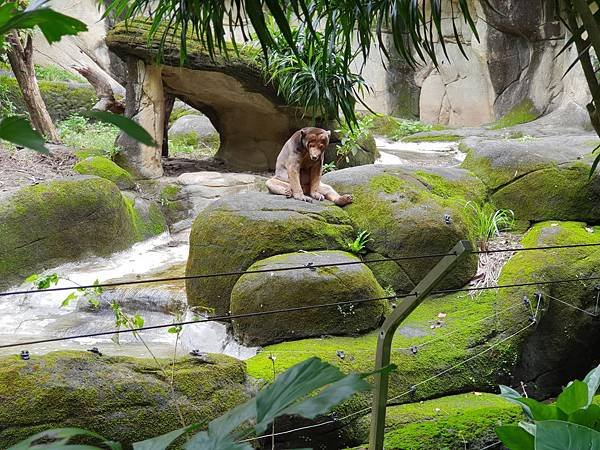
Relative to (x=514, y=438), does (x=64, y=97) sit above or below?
above

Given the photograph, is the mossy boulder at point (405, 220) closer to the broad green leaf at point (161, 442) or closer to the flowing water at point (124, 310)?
the flowing water at point (124, 310)

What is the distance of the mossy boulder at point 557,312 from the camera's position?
13.2 feet

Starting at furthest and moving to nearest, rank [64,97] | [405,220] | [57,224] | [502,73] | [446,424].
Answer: [502,73] < [64,97] < [57,224] < [405,220] < [446,424]

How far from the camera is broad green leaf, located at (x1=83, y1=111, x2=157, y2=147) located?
429 mm

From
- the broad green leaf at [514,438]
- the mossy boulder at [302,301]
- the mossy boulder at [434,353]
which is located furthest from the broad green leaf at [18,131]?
the mossy boulder at [302,301]

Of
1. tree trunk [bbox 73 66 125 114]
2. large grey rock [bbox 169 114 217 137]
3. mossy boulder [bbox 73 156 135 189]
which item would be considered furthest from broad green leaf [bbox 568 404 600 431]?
large grey rock [bbox 169 114 217 137]

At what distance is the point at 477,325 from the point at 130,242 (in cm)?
380

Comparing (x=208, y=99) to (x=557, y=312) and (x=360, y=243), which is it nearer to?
(x=360, y=243)

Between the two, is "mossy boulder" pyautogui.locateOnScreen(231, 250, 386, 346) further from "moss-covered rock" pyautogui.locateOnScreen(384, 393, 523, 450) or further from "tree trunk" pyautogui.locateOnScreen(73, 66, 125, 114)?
"tree trunk" pyautogui.locateOnScreen(73, 66, 125, 114)

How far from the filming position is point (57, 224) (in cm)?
580

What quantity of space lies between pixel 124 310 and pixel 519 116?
30.4ft

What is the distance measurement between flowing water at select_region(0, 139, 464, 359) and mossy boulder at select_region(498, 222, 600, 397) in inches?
70.3

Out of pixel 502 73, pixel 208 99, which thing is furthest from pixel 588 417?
pixel 502 73

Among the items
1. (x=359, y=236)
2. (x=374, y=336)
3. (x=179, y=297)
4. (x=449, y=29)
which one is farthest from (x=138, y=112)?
(x=449, y=29)
